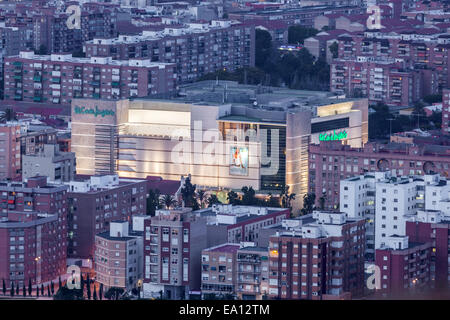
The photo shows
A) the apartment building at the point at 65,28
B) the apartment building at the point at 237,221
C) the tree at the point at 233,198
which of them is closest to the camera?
the apartment building at the point at 237,221

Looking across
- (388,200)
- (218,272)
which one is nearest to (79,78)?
(388,200)

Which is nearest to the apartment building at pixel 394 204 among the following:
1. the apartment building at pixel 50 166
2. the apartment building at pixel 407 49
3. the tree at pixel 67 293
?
the tree at pixel 67 293

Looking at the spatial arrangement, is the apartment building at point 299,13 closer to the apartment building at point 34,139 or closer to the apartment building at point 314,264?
the apartment building at point 34,139

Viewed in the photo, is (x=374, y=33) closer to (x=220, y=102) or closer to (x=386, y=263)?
(x=220, y=102)

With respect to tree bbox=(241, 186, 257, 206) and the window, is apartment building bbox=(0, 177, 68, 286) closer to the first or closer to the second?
the window
